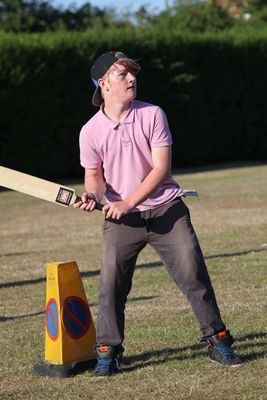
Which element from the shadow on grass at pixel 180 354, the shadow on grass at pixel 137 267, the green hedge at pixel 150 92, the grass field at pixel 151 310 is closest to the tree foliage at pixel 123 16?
the green hedge at pixel 150 92

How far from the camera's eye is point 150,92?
98.6 ft

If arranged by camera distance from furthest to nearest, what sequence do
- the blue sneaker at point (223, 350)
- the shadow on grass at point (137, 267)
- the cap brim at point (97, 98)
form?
the shadow on grass at point (137, 267) → the cap brim at point (97, 98) → the blue sneaker at point (223, 350)

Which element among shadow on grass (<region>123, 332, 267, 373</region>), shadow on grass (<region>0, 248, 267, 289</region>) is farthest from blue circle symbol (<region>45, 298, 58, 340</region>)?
shadow on grass (<region>0, 248, 267, 289</region>)

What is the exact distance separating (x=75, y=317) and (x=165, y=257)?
2.34 feet

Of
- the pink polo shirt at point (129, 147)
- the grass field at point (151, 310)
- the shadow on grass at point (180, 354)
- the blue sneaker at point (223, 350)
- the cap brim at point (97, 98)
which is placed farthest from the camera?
the shadow on grass at point (180, 354)

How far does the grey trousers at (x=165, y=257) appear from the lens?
6.36 meters

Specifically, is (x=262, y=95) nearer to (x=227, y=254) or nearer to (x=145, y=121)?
(x=227, y=254)

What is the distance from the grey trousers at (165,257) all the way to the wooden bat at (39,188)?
1.08ft

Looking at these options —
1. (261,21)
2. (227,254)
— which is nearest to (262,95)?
(261,21)

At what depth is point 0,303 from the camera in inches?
396

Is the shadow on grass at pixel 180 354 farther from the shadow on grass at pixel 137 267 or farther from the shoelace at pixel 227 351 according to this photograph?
the shadow on grass at pixel 137 267

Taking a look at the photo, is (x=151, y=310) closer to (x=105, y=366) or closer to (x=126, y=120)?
(x=105, y=366)

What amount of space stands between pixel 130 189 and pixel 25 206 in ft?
51.6

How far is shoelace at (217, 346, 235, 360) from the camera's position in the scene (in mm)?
6371
